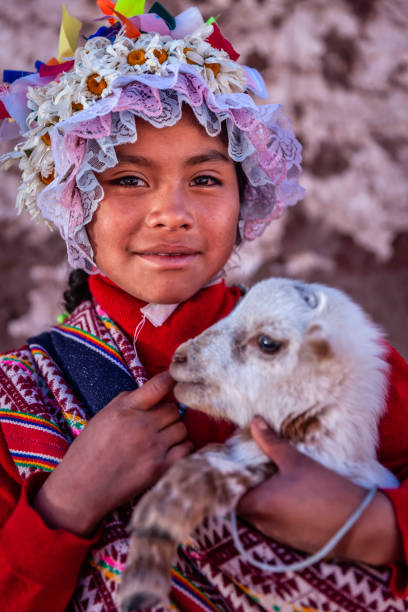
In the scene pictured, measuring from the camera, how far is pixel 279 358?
1.30 meters

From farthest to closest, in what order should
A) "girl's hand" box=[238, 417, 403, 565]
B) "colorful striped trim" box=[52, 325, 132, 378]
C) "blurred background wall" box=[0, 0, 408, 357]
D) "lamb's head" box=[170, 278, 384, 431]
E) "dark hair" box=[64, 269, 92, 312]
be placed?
"blurred background wall" box=[0, 0, 408, 357] < "dark hair" box=[64, 269, 92, 312] < "colorful striped trim" box=[52, 325, 132, 378] < "lamb's head" box=[170, 278, 384, 431] < "girl's hand" box=[238, 417, 403, 565]

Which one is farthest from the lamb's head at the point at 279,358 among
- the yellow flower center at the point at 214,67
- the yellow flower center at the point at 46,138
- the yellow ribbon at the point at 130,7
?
the yellow ribbon at the point at 130,7

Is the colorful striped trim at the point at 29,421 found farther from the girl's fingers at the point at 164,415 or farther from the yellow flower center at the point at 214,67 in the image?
the yellow flower center at the point at 214,67

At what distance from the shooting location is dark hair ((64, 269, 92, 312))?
2.09m

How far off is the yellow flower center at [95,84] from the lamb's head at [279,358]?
0.68 metres

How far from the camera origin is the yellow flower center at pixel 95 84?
1551 mm

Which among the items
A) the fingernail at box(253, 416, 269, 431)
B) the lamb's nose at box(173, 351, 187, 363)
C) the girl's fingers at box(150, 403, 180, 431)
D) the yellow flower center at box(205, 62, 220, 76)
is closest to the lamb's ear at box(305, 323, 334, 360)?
the fingernail at box(253, 416, 269, 431)

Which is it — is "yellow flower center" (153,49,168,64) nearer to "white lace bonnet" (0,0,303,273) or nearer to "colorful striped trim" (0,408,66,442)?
"white lace bonnet" (0,0,303,273)

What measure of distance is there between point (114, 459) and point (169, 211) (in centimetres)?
63

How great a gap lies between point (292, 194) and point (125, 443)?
1.15 metres

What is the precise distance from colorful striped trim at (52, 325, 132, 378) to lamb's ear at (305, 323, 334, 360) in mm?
568

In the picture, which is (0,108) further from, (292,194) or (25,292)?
(25,292)

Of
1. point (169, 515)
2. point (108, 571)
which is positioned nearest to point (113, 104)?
point (169, 515)

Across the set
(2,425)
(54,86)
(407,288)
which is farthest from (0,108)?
(407,288)
